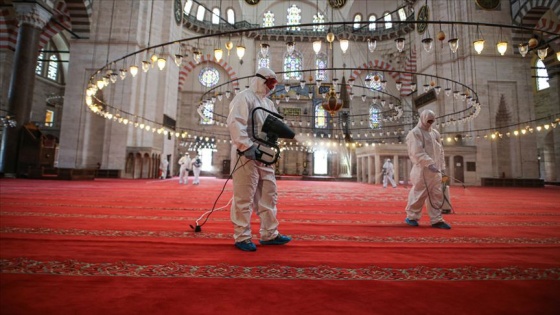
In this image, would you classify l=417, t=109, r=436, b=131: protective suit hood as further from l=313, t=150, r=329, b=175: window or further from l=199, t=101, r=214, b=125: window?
l=313, t=150, r=329, b=175: window

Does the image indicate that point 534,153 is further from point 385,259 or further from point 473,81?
point 385,259

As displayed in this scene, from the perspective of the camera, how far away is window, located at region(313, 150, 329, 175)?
69.3 ft

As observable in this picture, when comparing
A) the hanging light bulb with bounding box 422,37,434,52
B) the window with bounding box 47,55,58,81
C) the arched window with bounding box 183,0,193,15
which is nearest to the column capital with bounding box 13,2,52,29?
the arched window with bounding box 183,0,193,15

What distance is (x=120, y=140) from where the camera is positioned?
12.1m

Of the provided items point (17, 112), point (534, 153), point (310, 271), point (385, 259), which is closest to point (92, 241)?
point (310, 271)

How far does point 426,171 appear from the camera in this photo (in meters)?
3.04

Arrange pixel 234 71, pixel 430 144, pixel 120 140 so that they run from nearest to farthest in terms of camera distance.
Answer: pixel 430 144 → pixel 120 140 → pixel 234 71

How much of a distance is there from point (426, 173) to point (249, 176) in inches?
82.5

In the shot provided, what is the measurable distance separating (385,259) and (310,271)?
0.55 meters

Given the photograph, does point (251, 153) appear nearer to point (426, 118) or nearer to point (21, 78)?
point (426, 118)

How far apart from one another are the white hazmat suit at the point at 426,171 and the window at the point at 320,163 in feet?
58.8

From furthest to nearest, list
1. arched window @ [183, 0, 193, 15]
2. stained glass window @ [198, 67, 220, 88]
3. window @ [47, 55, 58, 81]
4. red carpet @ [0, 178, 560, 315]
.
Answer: stained glass window @ [198, 67, 220, 88]
window @ [47, 55, 58, 81]
arched window @ [183, 0, 193, 15]
red carpet @ [0, 178, 560, 315]

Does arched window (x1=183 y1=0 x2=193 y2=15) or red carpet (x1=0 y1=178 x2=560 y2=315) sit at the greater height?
arched window (x1=183 y1=0 x2=193 y2=15)

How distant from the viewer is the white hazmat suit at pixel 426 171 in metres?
2.97
